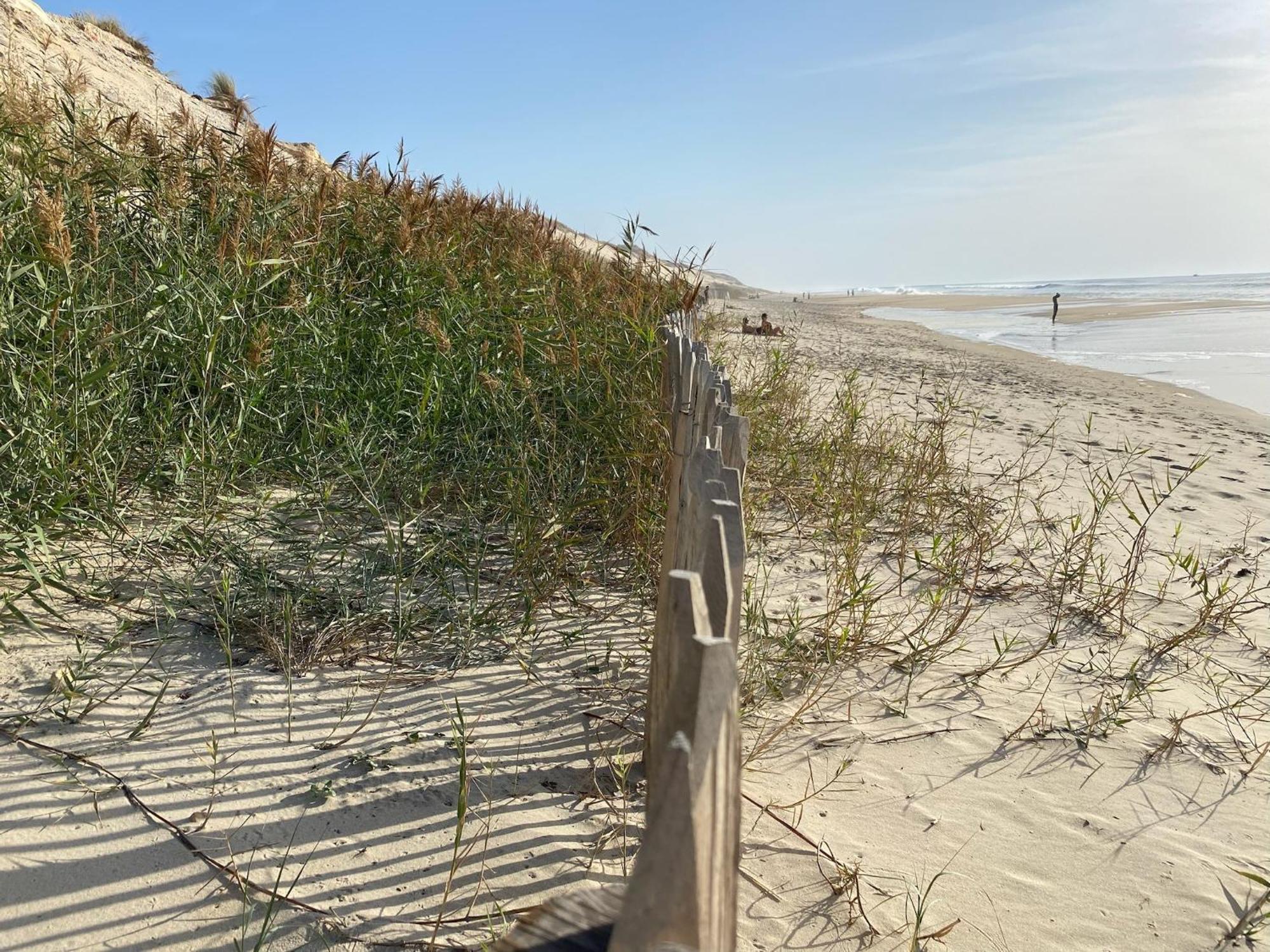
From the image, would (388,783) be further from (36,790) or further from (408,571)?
(408,571)

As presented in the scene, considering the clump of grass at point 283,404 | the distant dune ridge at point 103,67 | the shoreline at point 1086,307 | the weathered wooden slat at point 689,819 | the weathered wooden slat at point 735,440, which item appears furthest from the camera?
the shoreline at point 1086,307

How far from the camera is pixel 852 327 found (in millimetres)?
23969

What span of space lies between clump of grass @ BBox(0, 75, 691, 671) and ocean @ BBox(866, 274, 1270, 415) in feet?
33.9

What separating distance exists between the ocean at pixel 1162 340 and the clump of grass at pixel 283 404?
10.3 metres

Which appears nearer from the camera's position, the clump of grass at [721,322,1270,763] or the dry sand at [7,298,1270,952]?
the dry sand at [7,298,1270,952]

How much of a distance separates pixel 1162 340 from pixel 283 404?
22.0 meters

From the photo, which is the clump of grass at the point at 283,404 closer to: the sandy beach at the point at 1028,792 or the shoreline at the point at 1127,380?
the sandy beach at the point at 1028,792

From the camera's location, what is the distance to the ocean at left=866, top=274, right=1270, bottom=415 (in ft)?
43.4

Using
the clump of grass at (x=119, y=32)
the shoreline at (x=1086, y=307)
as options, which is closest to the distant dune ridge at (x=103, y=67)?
the clump of grass at (x=119, y=32)

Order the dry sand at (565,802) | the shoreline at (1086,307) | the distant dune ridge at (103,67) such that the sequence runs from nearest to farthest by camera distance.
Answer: the dry sand at (565,802)
the distant dune ridge at (103,67)
the shoreline at (1086,307)

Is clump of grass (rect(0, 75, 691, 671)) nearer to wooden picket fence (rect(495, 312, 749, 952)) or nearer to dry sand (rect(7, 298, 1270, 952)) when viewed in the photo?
dry sand (rect(7, 298, 1270, 952))

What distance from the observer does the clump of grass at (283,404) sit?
304 centimetres

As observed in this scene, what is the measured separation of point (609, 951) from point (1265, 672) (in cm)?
377

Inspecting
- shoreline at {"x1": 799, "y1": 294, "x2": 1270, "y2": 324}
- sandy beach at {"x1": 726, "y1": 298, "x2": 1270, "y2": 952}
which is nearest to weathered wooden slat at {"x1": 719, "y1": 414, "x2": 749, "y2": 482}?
sandy beach at {"x1": 726, "y1": 298, "x2": 1270, "y2": 952}
